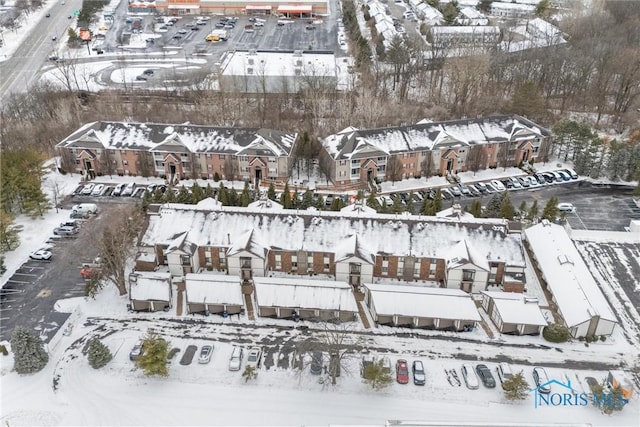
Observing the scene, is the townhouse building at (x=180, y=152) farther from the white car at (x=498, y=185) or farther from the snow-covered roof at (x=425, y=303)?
the snow-covered roof at (x=425, y=303)

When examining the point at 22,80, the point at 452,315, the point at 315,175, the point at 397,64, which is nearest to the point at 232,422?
the point at 452,315

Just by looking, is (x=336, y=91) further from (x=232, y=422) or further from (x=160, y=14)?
(x=160, y=14)

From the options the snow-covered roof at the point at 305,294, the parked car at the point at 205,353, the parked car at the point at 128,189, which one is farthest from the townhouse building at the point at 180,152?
the parked car at the point at 205,353

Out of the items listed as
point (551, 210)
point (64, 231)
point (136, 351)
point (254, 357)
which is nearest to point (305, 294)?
point (254, 357)

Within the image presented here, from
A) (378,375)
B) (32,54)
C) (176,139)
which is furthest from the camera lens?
(32,54)

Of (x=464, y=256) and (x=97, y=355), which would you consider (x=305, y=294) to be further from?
(x=97, y=355)

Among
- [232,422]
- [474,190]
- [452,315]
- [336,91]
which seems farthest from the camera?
[336,91]
